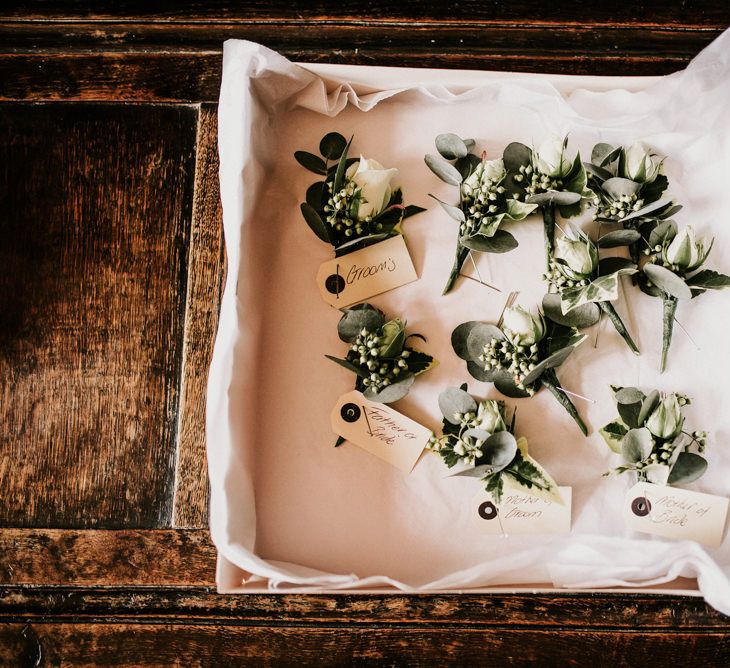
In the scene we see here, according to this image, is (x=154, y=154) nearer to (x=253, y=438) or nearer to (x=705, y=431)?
(x=253, y=438)

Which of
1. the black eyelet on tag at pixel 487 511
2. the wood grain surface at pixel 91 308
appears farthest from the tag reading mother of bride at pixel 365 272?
the black eyelet on tag at pixel 487 511

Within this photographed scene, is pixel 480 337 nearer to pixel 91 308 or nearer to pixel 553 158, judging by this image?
pixel 553 158

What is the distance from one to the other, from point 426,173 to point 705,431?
50cm

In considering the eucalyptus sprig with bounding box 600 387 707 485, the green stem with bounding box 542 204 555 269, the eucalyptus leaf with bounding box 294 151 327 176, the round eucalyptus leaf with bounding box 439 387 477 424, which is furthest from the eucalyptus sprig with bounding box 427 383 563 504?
the eucalyptus leaf with bounding box 294 151 327 176

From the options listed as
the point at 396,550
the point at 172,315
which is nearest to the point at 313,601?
the point at 396,550

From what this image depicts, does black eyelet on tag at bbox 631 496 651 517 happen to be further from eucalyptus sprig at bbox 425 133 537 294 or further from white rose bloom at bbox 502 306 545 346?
eucalyptus sprig at bbox 425 133 537 294

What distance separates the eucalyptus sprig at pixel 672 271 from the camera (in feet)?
2.24

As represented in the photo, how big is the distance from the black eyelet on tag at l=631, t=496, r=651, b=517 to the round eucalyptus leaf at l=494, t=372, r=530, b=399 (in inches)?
7.3

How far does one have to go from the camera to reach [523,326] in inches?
26.6

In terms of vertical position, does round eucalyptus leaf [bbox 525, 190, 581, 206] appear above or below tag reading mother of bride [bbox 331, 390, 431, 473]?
above

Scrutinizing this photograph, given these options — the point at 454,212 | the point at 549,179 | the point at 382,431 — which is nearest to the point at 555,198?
the point at 549,179

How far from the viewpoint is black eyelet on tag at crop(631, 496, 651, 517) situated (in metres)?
0.69

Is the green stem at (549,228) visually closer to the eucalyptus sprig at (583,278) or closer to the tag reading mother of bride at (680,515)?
the eucalyptus sprig at (583,278)

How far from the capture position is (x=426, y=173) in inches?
30.2
